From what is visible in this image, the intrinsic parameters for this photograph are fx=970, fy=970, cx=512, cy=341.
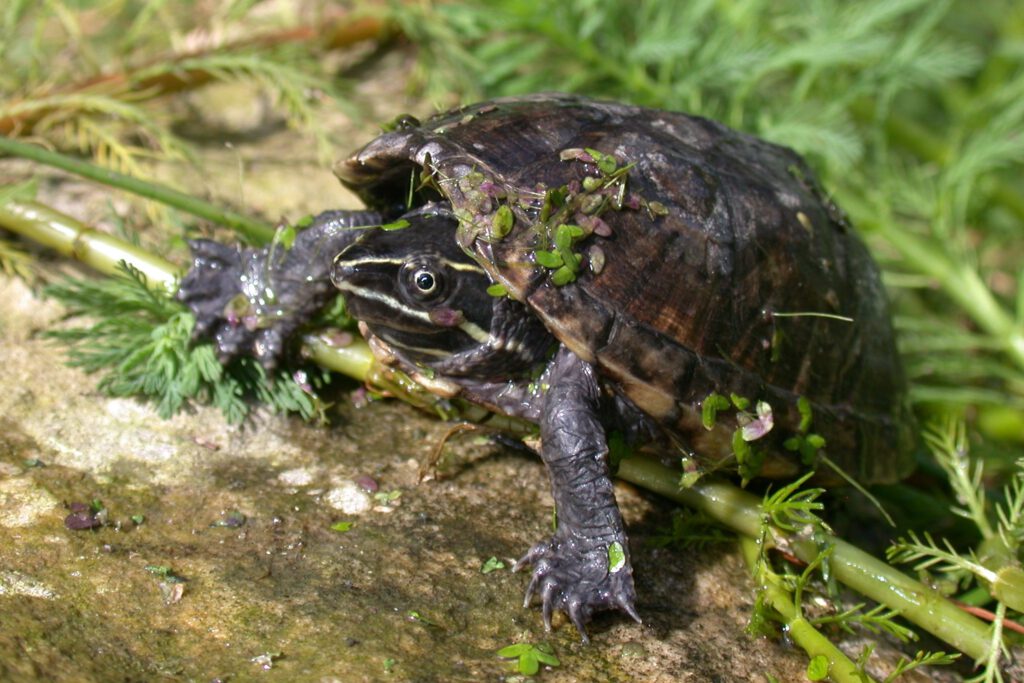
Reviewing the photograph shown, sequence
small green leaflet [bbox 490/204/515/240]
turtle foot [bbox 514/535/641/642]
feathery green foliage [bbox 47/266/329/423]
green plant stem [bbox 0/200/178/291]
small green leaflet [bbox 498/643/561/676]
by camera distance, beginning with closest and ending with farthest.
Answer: small green leaflet [bbox 498/643/561/676]
turtle foot [bbox 514/535/641/642]
small green leaflet [bbox 490/204/515/240]
feathery green foliage [bbox 47/266/329/423]
green plant stem [bbox 0/200/178/291]

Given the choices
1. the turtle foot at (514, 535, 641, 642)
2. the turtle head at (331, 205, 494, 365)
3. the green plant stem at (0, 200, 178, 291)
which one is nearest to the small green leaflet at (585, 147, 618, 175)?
the turtle head at (331, 205, 494, 365)

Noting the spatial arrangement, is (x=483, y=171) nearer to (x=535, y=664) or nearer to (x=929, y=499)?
(x=535, y=664)

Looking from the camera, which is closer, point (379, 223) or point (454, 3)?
point (379, 223)

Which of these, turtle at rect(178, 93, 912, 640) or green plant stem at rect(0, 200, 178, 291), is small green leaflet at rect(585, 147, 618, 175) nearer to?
turtle at rect(178, 93, 912, 640)

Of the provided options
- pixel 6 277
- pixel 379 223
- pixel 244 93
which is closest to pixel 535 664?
pixel 379 223

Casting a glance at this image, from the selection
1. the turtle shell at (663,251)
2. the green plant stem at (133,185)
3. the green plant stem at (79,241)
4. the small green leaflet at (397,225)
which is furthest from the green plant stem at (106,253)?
the turtle shell at (663,251)

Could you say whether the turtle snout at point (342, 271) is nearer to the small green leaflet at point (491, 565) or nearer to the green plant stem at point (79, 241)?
the green plant stem at point (79, 241)
